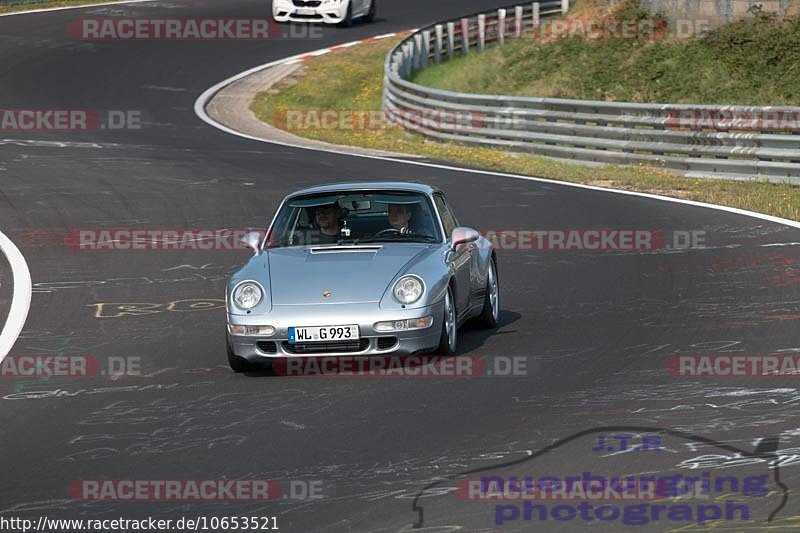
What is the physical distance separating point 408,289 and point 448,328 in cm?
47

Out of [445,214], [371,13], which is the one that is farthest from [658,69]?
[445,214]

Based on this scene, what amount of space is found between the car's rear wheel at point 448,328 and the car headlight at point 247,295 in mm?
1296

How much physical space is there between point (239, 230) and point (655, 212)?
208 inches

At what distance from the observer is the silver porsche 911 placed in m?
10.1

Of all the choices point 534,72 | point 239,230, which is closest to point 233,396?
point 239,230

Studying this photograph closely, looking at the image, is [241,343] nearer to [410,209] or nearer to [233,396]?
[233,396]

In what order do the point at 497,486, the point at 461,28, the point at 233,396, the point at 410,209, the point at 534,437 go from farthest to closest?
the point at 461,28
the point at 410,209
the point at 233,396
the point at 534,437
the point at 497,486

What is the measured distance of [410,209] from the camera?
11617 millimetres

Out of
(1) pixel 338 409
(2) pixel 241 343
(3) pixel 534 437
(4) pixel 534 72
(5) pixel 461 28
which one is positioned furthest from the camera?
(5) pixel 461 28

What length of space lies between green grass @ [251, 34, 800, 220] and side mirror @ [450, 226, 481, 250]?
25.4 feet

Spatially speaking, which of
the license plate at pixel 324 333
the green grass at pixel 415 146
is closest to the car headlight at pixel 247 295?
the license plate at pixel 324 333
